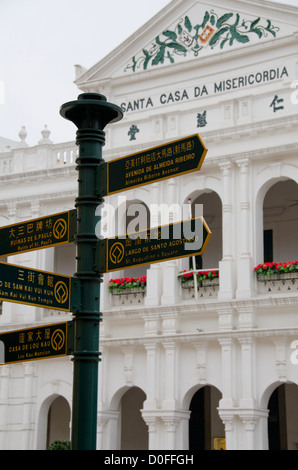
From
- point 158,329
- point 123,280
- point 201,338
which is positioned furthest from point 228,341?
point 123,280

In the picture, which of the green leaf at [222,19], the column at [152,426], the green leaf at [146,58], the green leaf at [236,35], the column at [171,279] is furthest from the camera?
the green leaf at [146,58]

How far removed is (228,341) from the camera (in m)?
19.8

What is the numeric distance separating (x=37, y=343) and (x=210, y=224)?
17943mm

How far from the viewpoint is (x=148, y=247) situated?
668 cm

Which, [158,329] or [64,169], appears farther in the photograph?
[64,169]

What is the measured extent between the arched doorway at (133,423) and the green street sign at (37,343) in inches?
744

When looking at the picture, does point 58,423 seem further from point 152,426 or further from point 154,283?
point 154,283

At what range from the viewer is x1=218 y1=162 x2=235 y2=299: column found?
2019 centimetres

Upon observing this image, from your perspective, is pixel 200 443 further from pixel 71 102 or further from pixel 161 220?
pixel 71 102

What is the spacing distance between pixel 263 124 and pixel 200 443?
10584 millimetres

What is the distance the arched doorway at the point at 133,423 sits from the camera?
25875 mm
